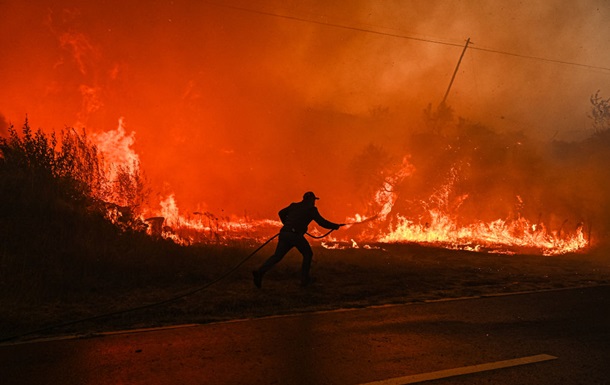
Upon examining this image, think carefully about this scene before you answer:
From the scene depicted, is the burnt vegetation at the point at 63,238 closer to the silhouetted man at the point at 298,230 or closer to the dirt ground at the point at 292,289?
the dirt ground at the point at 292,289

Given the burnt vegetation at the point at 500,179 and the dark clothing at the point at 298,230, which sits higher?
the burnt vegetation at the point at 500,179

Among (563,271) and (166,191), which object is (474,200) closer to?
(563,271)

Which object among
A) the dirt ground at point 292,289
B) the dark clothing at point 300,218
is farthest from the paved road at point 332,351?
the dark clothing at point 300,218

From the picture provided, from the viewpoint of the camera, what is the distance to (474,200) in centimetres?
2441

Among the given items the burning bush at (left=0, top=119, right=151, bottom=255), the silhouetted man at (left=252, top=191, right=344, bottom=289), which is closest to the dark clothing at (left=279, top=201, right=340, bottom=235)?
the silhouetted man at (left=252, top=191, right=344, bottom=289)

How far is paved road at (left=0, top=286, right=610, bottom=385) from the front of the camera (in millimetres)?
4160

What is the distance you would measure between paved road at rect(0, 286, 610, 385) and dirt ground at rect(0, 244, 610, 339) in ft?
2.36

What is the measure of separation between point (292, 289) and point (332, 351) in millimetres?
3322

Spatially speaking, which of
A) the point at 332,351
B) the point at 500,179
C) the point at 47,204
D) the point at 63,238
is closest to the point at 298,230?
the point at 332,351

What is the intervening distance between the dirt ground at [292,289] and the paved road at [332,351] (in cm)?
72

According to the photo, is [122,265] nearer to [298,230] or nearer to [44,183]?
[44,183]

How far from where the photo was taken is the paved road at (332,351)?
13.6 ft

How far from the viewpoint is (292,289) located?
26.8 feet

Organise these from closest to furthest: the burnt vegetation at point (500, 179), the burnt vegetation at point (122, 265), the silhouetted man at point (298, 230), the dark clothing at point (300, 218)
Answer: the burnt vegetation at point (122, 265)
the silhouetted man at point (298, 230)
the dark clothing at point (300, 218)
the burnt vegetation at point (500, 179)
